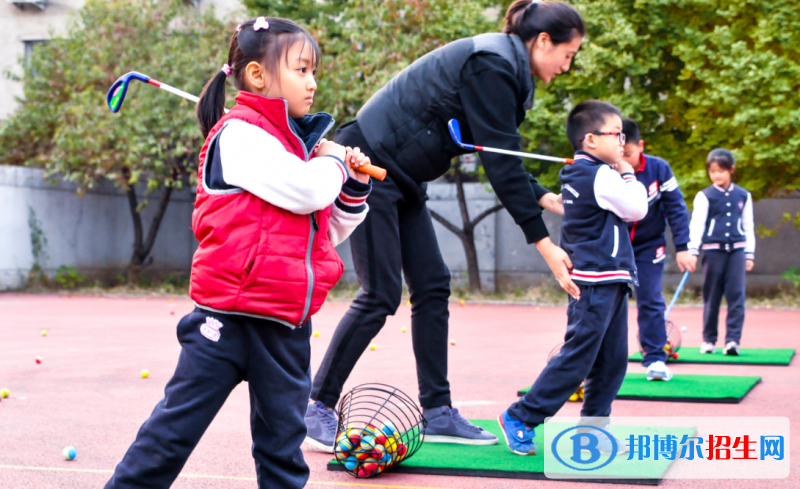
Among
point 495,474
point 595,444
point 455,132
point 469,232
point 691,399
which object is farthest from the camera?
point 469,232

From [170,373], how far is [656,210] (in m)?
3.78

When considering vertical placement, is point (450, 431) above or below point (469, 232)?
above

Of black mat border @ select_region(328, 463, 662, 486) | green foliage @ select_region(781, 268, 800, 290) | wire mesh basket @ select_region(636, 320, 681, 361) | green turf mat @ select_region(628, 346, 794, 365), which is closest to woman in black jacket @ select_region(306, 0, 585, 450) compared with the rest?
black mat border @ select_region(328, 463, 662, 486)

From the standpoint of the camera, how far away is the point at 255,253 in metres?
2.19

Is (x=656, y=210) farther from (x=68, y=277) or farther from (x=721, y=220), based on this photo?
(x=68, y=277)

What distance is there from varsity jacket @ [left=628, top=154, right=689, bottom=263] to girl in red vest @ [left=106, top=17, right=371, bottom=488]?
A: 149 inches

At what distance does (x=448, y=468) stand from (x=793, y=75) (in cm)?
1169

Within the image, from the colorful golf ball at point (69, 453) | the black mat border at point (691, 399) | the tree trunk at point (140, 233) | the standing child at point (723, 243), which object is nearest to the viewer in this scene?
the colorful golf ball at point (69, 453)

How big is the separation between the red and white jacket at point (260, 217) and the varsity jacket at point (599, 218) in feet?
5.01

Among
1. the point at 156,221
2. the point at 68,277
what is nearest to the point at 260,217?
the point at 68,277


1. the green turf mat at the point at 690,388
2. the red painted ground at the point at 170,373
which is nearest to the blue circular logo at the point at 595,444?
the red painted ground at the point at 170,373

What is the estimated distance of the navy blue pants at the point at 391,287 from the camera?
354cm

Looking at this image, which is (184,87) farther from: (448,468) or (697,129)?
(448,468)

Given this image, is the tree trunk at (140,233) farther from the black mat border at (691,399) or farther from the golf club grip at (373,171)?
the golf club grip at (373,171)
